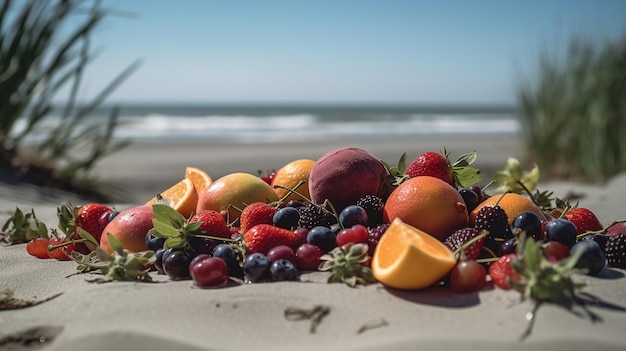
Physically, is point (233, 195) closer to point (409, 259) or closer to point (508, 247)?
point (409, 259)

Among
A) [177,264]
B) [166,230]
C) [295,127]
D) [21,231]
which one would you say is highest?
[166,230]

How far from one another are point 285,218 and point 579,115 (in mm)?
5347

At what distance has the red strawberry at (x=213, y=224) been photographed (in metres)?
2.12

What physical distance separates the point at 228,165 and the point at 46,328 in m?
8.49

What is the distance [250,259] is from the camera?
1.95 metres

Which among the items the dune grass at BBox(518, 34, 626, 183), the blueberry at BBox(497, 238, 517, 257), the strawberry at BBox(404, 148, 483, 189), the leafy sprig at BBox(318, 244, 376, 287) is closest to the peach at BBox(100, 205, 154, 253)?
the leafy sprig at BBox(318, 244, 376, 287)

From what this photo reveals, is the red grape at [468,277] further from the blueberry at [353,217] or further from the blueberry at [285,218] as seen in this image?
the blueberry at [285,218]

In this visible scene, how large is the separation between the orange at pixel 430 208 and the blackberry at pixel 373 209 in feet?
0.25

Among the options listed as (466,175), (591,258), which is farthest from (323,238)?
(591,258)

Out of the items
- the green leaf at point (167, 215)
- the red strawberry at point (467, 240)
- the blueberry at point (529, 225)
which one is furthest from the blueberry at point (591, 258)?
the green leaf at point (167, 215)

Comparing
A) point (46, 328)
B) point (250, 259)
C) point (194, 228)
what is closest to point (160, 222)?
point (194, 228)

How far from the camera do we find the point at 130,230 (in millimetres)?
2281

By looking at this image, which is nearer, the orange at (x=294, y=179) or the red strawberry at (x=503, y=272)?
the red strawberry at (x=503, y=272)

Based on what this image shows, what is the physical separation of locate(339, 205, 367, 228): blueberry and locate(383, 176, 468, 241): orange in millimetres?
102
